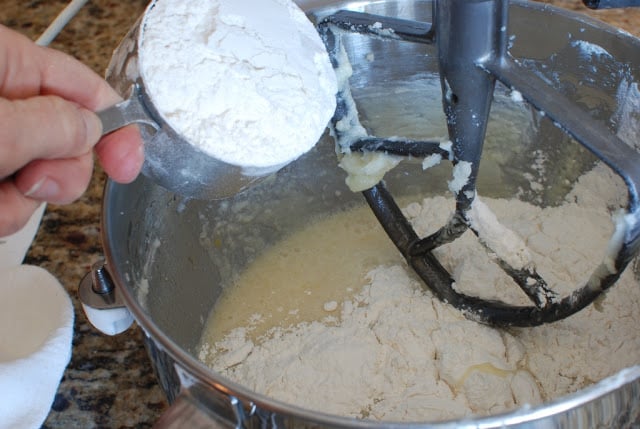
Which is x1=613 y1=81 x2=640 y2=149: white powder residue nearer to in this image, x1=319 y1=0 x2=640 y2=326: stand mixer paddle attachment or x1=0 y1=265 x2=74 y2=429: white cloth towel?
x1=319 y1=0 x2=640 y2=326: stand mixer paddle attachment

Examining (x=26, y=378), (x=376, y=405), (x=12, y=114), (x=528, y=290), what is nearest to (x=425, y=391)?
(x=376, y=405)

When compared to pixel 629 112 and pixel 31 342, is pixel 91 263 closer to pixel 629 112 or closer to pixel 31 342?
pixel 31 342

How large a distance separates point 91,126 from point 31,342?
37 centimetres

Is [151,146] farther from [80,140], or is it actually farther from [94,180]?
[94,180]

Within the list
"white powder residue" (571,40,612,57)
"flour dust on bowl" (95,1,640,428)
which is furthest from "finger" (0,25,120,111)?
"white powder residue" (571,40,612,57)

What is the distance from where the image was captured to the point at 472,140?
0.68 metres

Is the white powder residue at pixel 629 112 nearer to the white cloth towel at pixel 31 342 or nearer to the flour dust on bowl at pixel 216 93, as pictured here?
the flour dust on bowl at pixel 216 93

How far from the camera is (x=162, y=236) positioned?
77cm

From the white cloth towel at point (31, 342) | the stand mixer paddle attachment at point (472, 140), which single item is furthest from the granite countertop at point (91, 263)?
the stand mixer paddle attachment at point (472, 140)

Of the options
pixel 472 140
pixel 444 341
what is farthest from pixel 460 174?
pixel 444 341

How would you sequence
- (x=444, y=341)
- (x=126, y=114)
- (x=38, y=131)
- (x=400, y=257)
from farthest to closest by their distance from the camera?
(x=400, y=257), (x=444, y=341), (x=126, y=114), (x=38, y=131)

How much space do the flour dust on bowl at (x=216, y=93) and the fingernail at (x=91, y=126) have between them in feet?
0.21

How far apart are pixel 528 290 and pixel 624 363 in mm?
125

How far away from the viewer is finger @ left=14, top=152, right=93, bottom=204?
1.43 ft
